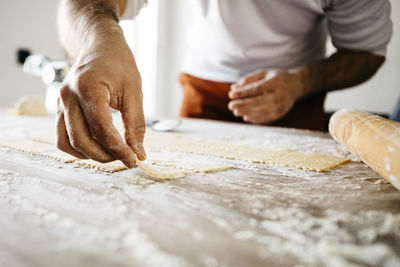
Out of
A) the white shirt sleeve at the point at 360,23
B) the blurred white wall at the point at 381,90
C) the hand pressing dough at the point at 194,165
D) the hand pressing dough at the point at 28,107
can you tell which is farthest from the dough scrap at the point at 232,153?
the blurred white wall at the point at 381,90

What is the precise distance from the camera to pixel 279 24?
1328 mm

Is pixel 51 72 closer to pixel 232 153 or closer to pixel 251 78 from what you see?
pixel 251 78

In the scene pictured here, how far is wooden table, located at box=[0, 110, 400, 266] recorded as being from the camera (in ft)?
0.90

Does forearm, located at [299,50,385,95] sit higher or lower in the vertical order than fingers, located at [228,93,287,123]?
higher

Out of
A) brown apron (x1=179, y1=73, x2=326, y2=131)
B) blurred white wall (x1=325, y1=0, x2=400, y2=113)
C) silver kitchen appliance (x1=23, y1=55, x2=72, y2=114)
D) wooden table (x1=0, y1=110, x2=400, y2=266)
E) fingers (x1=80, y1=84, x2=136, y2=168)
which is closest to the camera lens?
wooden table (x1=0, y1=110, x2=400, y2=266)

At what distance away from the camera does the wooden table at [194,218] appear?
0.27 meters

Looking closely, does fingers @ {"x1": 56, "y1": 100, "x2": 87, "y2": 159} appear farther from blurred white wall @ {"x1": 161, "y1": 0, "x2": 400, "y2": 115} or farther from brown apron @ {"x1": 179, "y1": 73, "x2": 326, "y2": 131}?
blurred white wall @ {"x1": 161, "y1": 0, "x2": 400, "y2": 115}

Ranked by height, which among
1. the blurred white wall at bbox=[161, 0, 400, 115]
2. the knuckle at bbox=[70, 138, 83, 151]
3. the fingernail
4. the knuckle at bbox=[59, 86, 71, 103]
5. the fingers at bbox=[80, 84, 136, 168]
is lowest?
the blurred white wall at bbox=[161, 0, 400, 115]

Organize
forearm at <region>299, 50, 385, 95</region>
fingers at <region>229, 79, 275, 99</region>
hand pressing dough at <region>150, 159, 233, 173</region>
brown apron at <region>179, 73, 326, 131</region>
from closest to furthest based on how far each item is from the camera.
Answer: hand pressing dough at <region>150, 159, 233, 173</region> → fingers at <region>229, 79, 275, 99</region> → forearm at <region>299, 50, 385, 95</region> → brown apron at <region>179, 73, 326, 131</region>

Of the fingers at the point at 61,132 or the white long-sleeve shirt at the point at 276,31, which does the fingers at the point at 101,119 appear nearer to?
the fingers at the point at 61,132

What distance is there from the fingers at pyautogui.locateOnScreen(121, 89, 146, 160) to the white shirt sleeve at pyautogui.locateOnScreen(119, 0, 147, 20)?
0.74 m

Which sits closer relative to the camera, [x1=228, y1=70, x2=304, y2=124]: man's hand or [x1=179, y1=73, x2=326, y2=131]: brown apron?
[x1=228, y1=70, x2=304, y2=124]: man's hand

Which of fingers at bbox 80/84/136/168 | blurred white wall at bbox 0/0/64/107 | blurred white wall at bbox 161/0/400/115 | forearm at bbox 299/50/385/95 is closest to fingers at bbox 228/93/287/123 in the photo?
forearm at bbox 299/50/385/95

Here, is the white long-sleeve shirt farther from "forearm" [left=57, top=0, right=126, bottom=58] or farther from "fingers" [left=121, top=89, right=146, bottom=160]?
"fingers" [left=121, top=89, right=146, bottom=160]
